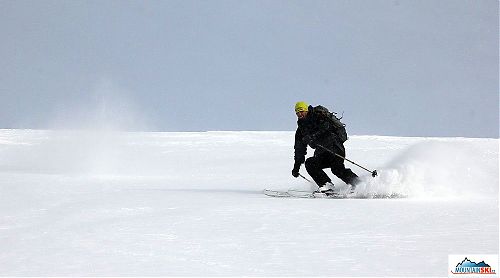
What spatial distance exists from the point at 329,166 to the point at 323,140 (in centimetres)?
53

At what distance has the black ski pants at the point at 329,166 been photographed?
10.9 metres

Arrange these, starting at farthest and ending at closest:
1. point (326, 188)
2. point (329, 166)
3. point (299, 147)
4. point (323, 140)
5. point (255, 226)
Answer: point (299, 147)
point (329, 166)
point (323, 140)
point (326, 188)
point (255, 226)

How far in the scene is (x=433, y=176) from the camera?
35.1 feet

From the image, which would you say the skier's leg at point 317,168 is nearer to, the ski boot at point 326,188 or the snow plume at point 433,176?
the ski boot at point 326,188

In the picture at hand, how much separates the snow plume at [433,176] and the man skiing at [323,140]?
59cm

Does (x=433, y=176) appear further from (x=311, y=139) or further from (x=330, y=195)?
(x=311, y=139)

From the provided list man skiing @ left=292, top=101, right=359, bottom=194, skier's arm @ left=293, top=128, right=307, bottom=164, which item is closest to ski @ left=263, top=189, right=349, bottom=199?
man skiing @ left=292, top=101, right=359, bottom=194

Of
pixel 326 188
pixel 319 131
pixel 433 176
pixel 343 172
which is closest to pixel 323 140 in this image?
pixel 319 131

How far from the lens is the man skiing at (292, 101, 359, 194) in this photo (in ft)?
35.6

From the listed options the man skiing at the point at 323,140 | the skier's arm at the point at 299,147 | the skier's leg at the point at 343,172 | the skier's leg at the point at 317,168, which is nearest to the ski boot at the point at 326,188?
the man skiing at the point at 323,140

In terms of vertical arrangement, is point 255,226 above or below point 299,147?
below

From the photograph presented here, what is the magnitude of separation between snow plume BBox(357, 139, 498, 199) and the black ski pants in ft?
1.21

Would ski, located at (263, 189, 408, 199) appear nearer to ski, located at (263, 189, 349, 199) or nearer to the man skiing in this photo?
ski, located at (263, 189, 349, 199)

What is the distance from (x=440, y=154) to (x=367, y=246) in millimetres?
6626
